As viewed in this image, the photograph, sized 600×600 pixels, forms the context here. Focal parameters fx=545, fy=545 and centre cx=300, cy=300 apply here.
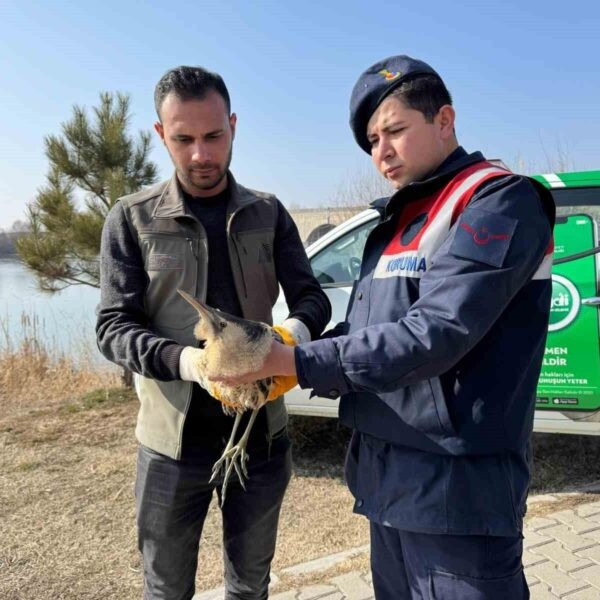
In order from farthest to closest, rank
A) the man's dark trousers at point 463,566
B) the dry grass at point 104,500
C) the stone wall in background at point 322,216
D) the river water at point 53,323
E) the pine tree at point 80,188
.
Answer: the stone wall in background at point 322,216, the river water at point 53,323, the pine tree at point 80,188, the dry grass at point 104,500, the man's dark trousers at point 463,566

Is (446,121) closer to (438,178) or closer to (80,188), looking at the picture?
(438,178)

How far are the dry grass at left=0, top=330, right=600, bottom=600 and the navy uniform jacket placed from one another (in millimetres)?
1731

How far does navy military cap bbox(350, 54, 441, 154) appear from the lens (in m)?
1.56

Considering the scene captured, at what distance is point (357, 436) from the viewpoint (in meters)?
1.79

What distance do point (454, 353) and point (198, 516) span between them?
1283 mm

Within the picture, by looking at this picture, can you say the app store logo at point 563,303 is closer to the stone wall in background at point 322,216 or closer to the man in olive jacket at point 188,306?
the man in olive jacket at point 188,306

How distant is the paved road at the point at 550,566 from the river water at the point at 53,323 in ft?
17.6

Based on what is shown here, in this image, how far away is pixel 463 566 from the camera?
1.45m

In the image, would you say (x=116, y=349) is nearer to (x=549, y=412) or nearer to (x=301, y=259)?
(x=301, y=259)

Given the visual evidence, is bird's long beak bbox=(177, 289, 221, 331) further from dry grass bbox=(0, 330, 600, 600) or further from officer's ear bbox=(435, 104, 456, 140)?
dry grass bbox=(0, 330, 600, 600)

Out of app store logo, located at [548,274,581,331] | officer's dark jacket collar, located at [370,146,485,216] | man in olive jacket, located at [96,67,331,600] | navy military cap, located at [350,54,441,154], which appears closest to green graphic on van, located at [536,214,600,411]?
app store logo, located at [548,274,581,331]

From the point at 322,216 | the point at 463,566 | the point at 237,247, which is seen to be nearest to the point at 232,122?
the point at 237,247

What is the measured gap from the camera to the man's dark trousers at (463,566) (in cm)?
144

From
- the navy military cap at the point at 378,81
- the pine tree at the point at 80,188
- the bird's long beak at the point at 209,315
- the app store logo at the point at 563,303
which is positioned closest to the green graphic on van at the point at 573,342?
the app store logo at the point at 563,303
